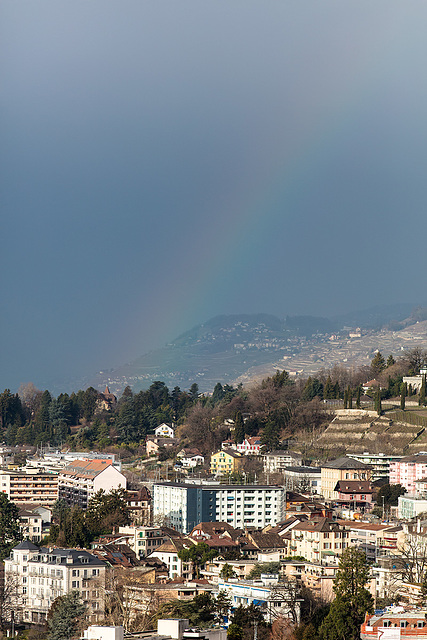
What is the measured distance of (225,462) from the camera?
74938 millimetres

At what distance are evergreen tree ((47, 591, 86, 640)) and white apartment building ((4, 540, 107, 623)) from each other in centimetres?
170

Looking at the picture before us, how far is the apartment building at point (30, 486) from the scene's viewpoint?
67312mm

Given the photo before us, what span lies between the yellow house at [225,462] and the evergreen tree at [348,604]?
1471 inches

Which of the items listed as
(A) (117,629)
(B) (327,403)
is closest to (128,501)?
(B) (327,403)

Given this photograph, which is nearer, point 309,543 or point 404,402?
point 309,543

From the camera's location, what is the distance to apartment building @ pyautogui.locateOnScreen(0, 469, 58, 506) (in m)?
67.3

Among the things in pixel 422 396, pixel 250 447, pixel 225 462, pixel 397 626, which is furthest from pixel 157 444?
pixel 397 626

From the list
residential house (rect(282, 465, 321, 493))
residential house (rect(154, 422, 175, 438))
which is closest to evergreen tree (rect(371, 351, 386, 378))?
residential house (rect(154, 422, 175, 438))

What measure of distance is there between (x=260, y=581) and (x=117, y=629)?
15235 mm

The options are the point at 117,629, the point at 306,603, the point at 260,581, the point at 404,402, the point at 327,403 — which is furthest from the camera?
the point at 327,403

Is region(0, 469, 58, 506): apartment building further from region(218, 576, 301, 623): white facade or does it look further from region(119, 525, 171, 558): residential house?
region(218, 576, 301, 623): white facade

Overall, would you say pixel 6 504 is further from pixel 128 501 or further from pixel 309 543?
pixel 309 543

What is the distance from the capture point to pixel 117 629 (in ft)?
82.6

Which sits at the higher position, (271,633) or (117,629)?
(117,629)
